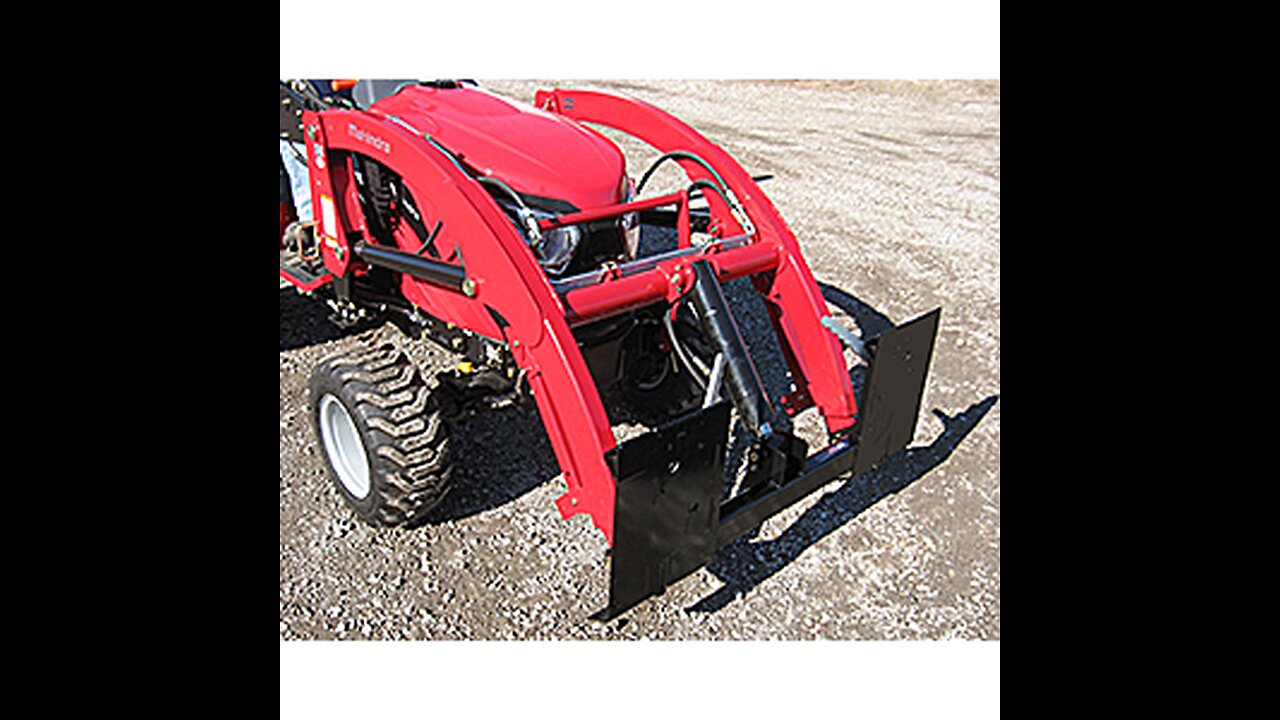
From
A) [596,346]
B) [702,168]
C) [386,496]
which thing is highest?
[702,168]

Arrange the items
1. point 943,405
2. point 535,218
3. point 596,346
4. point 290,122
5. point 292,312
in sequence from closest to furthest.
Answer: point 535,218 → point 596,346 → point 290,122 → point 943,405 → point 292,312

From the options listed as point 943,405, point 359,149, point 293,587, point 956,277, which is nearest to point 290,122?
point 359,149

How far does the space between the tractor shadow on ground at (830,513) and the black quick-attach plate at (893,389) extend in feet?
0.93

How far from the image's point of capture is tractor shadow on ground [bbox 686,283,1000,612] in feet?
11.9

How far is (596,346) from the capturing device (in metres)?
3.96

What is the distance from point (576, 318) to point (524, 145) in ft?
3.68

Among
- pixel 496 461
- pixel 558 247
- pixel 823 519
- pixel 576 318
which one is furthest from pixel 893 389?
pixel 496 461

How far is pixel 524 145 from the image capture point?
12.9ft

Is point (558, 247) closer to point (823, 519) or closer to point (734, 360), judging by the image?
point (734, 360)

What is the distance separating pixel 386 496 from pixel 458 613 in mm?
570

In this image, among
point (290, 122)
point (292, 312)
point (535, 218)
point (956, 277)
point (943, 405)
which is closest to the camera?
point (535, 218)

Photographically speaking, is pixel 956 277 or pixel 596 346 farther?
pixel 956 277

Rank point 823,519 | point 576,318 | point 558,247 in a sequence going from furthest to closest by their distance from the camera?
point 823,519, point 558,247, point 576,318

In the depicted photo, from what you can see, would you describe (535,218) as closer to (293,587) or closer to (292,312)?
(293,587)
